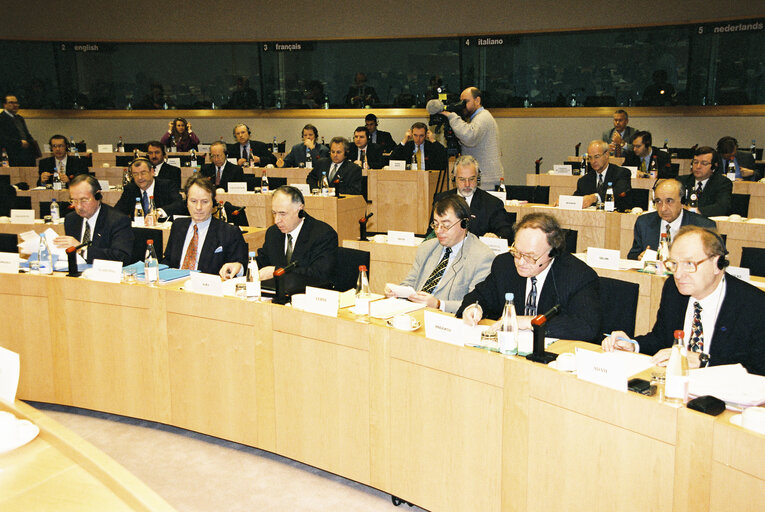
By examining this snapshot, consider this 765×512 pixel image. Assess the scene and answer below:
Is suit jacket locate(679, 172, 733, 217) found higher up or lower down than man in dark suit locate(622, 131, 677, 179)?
lower down

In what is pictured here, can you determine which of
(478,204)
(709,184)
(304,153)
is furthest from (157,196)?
(709,184)

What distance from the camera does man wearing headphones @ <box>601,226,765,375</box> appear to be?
2652 millimetres

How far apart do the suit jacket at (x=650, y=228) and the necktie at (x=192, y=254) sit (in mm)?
2990

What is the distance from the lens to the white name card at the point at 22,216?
19.9 feet

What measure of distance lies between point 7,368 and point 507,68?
36.4ft

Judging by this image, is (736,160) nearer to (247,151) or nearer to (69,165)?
(247,151)

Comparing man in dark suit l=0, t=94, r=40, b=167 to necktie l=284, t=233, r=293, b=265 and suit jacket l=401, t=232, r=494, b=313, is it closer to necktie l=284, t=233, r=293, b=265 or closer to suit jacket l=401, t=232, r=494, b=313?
necktie l=284, t=233, r=293, b=265

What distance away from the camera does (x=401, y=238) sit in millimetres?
5328

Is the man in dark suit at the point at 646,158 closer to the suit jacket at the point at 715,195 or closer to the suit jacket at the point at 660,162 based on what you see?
the suit jacket at the point at 660,162

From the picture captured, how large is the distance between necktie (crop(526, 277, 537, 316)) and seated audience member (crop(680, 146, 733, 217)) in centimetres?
359

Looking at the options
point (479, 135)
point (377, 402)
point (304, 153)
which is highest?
point (479, 135)

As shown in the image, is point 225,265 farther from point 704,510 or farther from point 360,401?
point 704,510

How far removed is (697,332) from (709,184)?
4.00 metres

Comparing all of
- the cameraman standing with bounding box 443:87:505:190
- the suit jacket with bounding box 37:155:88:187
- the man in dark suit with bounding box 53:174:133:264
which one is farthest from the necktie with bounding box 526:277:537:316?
the suit jacket with bounding box 37:155:88:187
